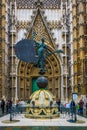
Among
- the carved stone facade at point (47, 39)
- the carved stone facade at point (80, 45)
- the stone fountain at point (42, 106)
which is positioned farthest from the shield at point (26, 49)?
the carved stone facade at point (47, 39)

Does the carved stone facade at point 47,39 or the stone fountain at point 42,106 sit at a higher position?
the carved stone facade at point 47,39

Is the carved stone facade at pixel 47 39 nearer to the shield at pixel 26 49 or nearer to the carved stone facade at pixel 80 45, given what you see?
the carved stone facade at pixel 80 45

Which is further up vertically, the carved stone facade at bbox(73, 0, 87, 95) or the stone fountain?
the carved stone facade at bbox(73, 0, 87, 95)

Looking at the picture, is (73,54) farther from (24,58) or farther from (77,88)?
(24,58)

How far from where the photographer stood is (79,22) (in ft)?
127

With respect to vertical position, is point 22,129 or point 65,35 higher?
point 65,35

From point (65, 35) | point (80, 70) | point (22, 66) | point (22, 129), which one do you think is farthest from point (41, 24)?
point (22, 129)

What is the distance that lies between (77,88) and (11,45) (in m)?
11.1

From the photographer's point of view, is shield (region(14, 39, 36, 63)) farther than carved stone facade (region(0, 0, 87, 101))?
No

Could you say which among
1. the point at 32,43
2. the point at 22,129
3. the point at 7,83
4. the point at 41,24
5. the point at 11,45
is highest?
the point at 41,24

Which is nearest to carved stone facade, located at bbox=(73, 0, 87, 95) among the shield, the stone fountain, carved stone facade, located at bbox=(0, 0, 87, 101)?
carved stone facade, located at bbox=(0, 0, 87, 101)

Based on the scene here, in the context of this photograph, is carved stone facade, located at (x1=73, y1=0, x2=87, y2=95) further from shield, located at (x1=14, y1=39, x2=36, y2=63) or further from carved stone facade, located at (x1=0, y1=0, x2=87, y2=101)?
shield, located at (x1=14, y1=39, x2=36, y2=63)

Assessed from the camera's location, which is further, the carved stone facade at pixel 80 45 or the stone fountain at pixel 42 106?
the carved stone facade at pixel 80 45

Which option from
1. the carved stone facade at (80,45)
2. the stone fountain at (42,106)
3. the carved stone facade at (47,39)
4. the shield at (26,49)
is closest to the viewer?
the stone fountain at (42,106)
